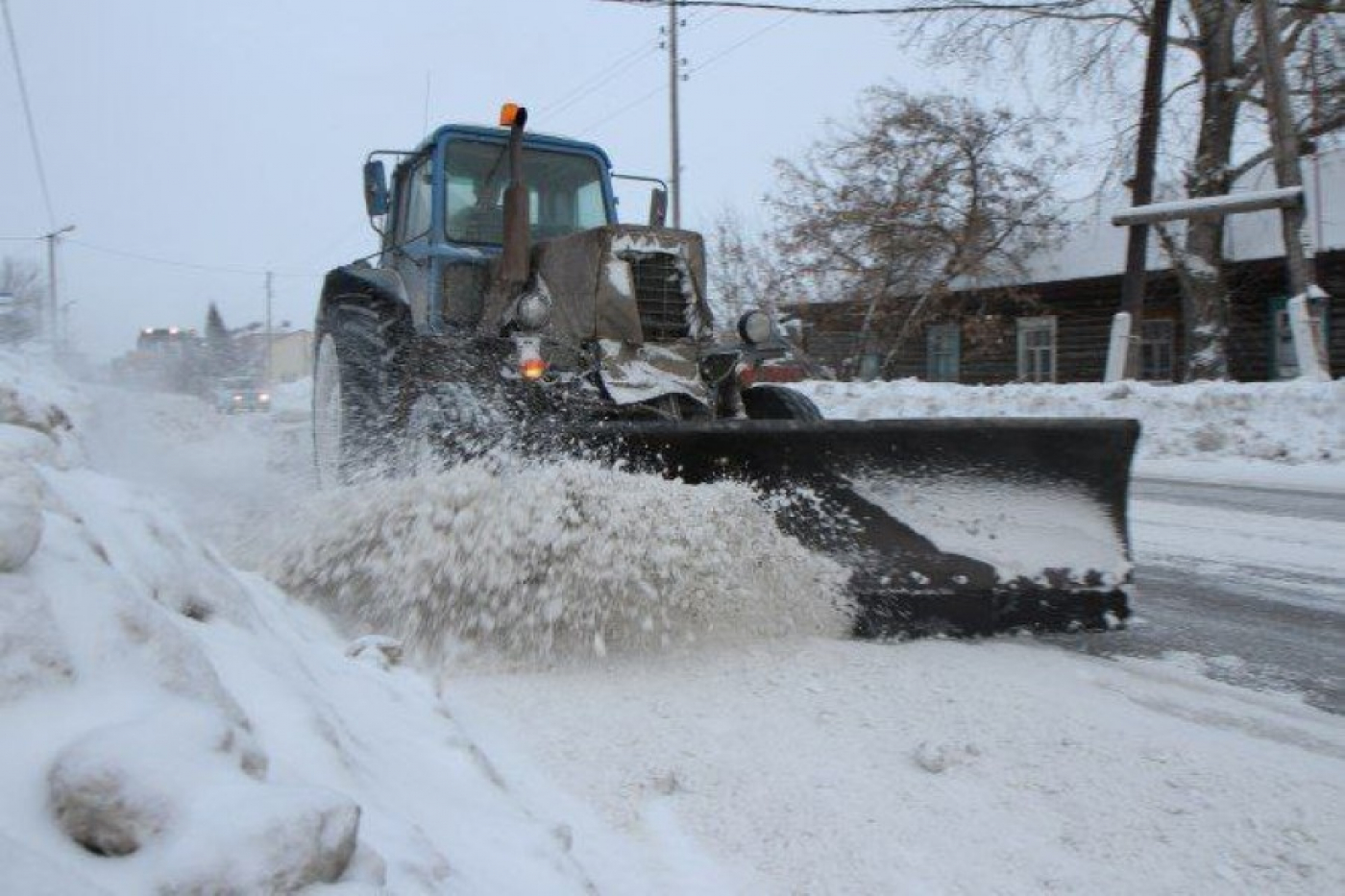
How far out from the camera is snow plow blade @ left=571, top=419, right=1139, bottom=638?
349 centimetres

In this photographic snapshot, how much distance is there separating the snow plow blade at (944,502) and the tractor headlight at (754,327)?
4.62ft

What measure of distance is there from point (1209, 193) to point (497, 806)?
1796 centimetres

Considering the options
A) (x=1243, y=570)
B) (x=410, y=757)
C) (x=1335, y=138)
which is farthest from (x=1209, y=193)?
(x=410, y=757)

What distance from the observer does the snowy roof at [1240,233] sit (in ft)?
56.2

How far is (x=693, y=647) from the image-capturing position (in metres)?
3.34

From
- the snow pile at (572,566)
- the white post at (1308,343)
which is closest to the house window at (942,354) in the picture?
the white post at (1308,343)

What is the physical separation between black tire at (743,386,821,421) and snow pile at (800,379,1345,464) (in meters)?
4.97

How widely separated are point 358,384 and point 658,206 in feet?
6.16

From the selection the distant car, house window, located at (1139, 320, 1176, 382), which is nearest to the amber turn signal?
house window, located at (1139, 320, 1176, 382)

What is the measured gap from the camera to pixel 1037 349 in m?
21.8

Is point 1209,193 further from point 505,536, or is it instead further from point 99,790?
point 99,790

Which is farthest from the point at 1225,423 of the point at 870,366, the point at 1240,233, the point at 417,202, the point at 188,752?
the point at 870,366

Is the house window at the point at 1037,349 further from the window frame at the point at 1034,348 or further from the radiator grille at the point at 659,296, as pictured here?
the radiator grille at the point at 659,296

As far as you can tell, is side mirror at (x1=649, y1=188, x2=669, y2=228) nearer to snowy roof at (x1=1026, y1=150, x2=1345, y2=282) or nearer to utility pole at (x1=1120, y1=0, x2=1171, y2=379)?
utility pole at (x1=1120, y1=0, x2=1171, y2=379)
